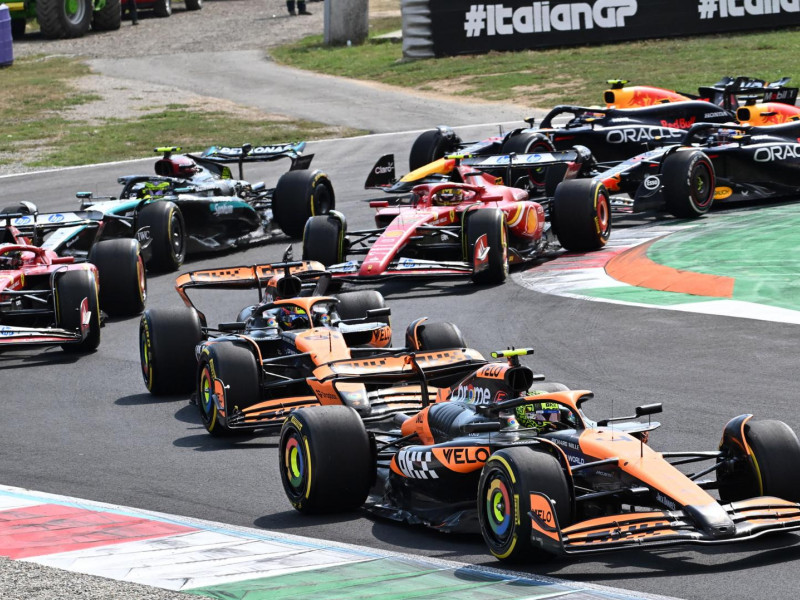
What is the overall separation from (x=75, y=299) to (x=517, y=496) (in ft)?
26.0

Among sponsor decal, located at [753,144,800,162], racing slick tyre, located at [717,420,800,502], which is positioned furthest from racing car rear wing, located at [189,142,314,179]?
racing slick tyre, located at [717,420,800,502]

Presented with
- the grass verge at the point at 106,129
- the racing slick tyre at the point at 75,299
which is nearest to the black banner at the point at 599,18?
the grass verge at the point at 106,129

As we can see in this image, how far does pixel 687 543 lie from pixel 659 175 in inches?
540

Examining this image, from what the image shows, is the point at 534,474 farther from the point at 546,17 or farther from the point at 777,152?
the point at 546,17

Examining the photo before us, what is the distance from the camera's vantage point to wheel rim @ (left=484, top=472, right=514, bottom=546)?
7094mm

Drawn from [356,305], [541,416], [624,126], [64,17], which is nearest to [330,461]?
[541,416]

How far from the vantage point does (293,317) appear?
38.6ft

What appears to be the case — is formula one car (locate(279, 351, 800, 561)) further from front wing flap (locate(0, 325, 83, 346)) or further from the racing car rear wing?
the racing car rear wing

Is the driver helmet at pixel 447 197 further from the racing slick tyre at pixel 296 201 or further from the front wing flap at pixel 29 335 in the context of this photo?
the front wing flap at pixel 29 335

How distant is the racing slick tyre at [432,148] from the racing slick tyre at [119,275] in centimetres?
865

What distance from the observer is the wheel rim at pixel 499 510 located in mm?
7094

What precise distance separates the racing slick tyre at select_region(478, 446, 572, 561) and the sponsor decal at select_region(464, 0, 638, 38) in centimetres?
3263

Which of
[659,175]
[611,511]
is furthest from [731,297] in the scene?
[611,511]

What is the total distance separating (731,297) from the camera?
14672 mm
